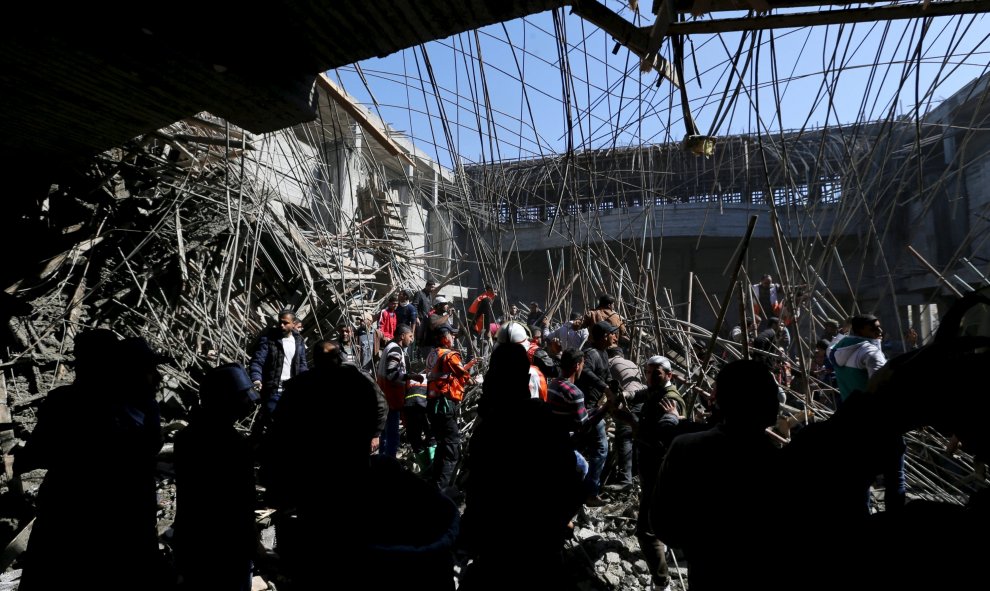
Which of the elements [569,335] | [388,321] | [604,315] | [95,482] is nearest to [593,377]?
[604,315]

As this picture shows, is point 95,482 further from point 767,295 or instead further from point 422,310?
point 767,295

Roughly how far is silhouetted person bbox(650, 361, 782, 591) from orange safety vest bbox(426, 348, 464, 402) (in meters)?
2.87

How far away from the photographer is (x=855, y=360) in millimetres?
3549

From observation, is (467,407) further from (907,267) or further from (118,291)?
(907,267)

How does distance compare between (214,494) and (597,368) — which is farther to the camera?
(597,368)

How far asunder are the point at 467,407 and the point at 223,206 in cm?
325

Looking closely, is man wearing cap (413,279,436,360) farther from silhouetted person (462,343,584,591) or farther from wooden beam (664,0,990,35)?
wooden beam (664,0,990,35)

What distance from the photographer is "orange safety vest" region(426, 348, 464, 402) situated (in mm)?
4383

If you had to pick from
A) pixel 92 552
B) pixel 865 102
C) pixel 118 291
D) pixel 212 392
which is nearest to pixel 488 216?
pixel 212 392

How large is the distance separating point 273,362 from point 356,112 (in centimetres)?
311

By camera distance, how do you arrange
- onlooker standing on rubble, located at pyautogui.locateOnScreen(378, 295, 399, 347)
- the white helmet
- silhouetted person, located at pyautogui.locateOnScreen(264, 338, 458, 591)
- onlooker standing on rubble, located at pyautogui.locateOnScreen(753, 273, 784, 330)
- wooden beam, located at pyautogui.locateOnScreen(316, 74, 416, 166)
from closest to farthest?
silhouetted person, located at pyautogui.locateOnScreen(264, 338, 458, 591) < wooden beam, located at pyautogui.locateOnScreen(316, 74, 416, 166) < the white helmet < onlooker standing on rubble, located at pyautogui.locateOnScreen(378, 295, 399, 347) < onlooker standing on rubble, located at pyautogui.locateOnScreen(753, 273, 784, 330)

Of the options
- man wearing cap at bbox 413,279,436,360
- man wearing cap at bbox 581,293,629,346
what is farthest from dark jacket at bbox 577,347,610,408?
man wearing cap at bbox 413,279,436,360

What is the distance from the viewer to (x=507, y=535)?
71.6 inches

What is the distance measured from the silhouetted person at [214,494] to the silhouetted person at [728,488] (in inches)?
68.3
